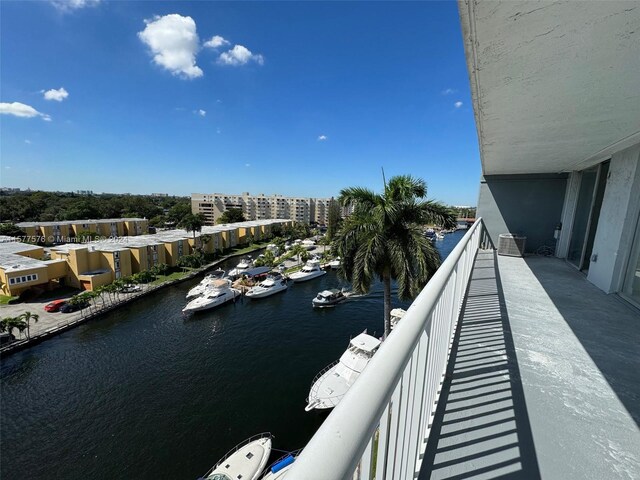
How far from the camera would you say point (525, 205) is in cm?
791

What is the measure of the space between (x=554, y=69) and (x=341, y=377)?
11.8 meters

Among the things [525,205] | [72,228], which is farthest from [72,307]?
[72,228]

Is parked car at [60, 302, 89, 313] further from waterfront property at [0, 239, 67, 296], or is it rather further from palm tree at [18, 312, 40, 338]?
waterfront property at [0, 239, 67, 296]

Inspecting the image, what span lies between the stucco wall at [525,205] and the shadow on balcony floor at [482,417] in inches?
250

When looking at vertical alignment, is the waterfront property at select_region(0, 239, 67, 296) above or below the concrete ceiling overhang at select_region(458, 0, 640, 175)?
below

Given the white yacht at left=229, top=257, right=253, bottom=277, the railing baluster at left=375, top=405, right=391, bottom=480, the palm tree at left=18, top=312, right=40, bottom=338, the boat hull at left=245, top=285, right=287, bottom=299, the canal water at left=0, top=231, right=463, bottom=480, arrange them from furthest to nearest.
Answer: the white yacht at left=229, top=257, right=253, bottom=277 → the boat hull at left=245, top=285, right=287, bottom=299 → the palm tree at left=18, top=312, right=40, bottom=338 → the canal water at left=0, top=231, right=463, bottom=480 → the railing baluster at left=375, top=405, right=391, bottom=480

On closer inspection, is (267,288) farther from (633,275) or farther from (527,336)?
(527,336)

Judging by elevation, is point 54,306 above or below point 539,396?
below

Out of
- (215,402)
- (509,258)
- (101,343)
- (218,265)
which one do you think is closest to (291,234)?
(218,265)

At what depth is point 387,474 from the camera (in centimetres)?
96

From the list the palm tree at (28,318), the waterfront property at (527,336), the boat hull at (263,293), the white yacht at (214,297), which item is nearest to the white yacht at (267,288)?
the boat hull at (263,293)

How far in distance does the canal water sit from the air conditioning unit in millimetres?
8805

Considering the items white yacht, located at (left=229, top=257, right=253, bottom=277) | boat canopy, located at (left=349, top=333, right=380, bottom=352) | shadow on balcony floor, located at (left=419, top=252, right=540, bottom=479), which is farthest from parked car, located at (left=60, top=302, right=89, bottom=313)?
shadow on balcony floor, located at (left=419, top=252, right=540, bottom=479)

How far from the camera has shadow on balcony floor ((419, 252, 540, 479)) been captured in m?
1.46
